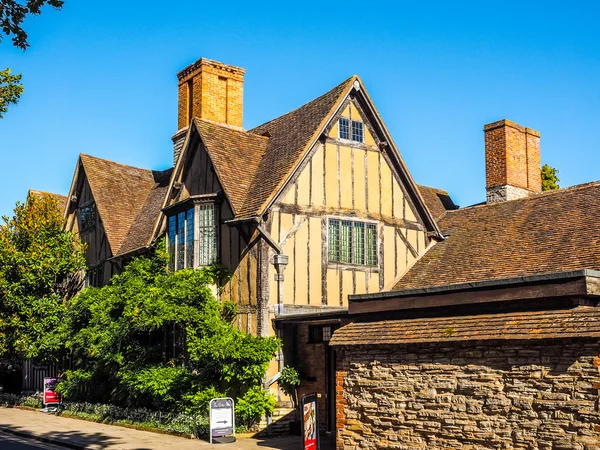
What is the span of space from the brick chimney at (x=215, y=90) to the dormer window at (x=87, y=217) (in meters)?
5.36

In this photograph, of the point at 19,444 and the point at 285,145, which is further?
the point at 285,145

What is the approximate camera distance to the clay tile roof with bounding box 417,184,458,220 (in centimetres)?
2602

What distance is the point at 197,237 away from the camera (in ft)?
72.1

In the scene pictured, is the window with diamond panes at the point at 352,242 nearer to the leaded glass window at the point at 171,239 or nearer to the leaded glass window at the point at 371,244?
the leaded glass window at the point at 371,244

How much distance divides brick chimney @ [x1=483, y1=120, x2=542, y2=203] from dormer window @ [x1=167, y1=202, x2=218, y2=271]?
9153 mm

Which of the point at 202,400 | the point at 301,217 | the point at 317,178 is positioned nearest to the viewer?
the point at 202,400

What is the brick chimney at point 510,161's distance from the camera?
24703 mm

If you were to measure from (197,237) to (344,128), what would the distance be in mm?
5227

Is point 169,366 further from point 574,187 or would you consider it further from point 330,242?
point 574,187

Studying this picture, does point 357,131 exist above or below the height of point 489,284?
above

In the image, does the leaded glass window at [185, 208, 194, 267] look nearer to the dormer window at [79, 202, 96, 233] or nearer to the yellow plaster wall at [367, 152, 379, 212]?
the yellow plaster wall at [367, 152, 379, 212]

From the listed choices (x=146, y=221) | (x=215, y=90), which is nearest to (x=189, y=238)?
(x=146, y=221)

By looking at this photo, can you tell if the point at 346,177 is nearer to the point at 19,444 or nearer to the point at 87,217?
the point at 19,444

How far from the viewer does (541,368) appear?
11.9 metres
